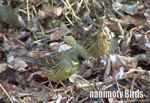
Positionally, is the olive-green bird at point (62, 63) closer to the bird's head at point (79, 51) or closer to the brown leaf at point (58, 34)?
the bird's head at point (79, 51)

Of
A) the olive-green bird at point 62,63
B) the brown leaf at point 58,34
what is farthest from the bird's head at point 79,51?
the brown leaf at point 58,34

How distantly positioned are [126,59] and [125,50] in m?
0.09

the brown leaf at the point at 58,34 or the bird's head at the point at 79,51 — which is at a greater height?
the brown leaf at the point at 58,34

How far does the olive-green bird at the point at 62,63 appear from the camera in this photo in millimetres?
1787

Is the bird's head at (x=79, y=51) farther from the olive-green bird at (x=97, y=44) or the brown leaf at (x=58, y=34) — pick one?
the brown leaf at (x=58, y=34)

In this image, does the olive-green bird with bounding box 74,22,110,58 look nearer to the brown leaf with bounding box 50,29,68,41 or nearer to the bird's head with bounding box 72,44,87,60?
the bird's head with bounding box 72,44,87,60

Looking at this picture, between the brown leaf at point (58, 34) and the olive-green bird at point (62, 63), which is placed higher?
the brown leaf at point (58, 34)

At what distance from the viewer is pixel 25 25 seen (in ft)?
6.69

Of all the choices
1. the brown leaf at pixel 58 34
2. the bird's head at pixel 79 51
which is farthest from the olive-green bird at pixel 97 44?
the brown leaf at pixel 58 34

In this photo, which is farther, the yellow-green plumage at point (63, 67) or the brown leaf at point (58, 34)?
the brown leaf at point (58, 34)

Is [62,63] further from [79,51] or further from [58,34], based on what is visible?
[58,34]

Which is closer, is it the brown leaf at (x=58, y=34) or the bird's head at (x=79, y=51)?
the bird's head at (x=79, y=51)

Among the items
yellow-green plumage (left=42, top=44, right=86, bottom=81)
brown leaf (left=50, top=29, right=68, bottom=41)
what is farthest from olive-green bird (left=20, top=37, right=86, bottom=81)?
brown leaf (left=50, top=29, right=68, bottom=41)

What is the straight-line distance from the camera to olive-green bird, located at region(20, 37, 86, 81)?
5.86 feet
